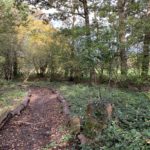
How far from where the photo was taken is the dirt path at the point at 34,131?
A: 22.3 feet

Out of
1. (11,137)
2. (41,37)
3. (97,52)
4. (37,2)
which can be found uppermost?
(37,2)

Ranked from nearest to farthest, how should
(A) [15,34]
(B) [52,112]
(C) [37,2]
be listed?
(B) [52,112], (C) [37,2], (A) [15,34]

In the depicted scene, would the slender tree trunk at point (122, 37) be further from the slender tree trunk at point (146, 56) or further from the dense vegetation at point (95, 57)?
the slender tree trunk at point (146, 56)

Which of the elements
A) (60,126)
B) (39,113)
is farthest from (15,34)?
(60,126)

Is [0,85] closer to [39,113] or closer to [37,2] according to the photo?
[37,2]

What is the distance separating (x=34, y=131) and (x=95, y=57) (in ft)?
10.5

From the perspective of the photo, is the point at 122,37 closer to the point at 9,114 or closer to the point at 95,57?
the point at 95,57

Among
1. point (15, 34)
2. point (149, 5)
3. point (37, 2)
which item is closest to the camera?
point (149, 5)

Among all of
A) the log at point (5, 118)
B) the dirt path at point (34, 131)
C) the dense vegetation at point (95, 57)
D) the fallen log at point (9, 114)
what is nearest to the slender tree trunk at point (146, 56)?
the dense vegetation at point (95, 57)

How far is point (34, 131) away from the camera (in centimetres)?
796

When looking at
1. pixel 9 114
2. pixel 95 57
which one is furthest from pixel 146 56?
pixel 9 114

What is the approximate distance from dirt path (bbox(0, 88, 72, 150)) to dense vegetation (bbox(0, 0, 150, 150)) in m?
0.76

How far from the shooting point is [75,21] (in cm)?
2528

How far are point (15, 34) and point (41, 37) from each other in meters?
2.29
